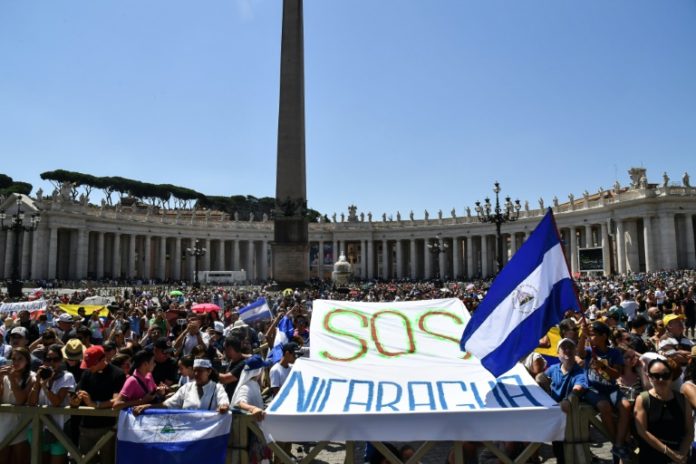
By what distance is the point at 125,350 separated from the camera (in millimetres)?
5617

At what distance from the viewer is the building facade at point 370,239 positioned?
47125mm

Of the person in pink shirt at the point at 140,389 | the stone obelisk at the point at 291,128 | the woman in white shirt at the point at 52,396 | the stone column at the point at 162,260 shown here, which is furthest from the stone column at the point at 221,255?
the person in pink shirt at the point at 140,389

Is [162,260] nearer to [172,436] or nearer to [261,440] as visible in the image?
[172,436]

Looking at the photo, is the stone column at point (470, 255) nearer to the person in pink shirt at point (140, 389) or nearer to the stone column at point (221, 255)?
the stone column at point (221, 255)

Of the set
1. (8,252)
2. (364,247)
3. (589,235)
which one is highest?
(589,235)

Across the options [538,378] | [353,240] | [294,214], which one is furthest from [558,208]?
[538,378]

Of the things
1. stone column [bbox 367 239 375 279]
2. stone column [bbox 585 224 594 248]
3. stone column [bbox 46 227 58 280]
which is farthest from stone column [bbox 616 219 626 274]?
stone column [bbox 46 227 58 280]

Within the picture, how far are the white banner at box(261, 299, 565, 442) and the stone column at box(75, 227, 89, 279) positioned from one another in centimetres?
5251

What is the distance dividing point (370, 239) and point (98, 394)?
6573 centimetres

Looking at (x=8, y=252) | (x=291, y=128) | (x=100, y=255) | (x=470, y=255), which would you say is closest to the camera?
(x=291, y=128)

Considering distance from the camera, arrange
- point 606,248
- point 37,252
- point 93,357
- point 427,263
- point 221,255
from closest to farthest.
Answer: point 93,357 < point 37,252 < point 606,248 < point 221,255 < point 427,263

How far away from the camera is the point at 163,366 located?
581 centimetres

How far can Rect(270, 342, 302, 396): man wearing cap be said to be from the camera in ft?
18.5

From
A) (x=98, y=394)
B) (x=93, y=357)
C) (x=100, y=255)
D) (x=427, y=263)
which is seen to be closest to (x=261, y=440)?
(x=98, y=394)
